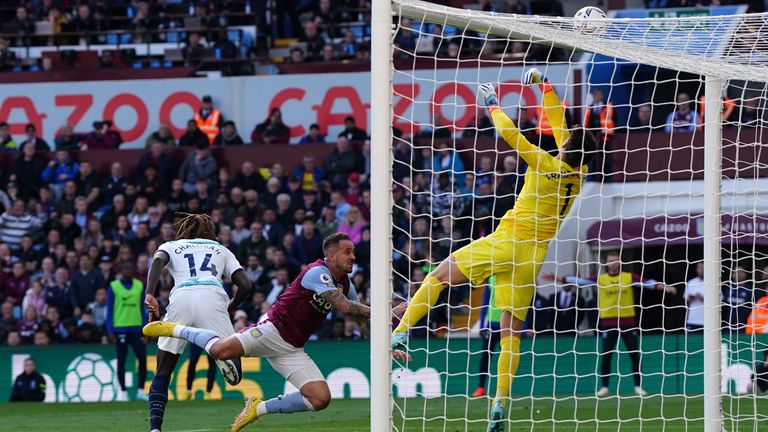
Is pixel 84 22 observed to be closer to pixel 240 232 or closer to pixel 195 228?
pixel 240 232

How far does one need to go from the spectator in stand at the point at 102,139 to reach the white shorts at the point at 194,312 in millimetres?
12711

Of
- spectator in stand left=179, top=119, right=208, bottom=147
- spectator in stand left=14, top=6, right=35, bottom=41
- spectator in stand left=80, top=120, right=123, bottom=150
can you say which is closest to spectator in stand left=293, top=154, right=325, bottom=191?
spectator in stand left=179, top=119, right=208, bottom=147

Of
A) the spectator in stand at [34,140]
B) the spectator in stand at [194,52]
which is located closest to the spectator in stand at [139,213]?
the spectator in stand at [34,140]

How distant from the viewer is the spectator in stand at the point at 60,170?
21438 mm

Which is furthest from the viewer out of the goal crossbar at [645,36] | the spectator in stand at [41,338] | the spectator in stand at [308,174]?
the spectator in stand at [308,174]

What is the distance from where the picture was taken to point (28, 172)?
70.7ft

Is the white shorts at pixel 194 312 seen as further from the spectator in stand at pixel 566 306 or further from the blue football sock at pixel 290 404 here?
the spectator in stand at pixel 566 306

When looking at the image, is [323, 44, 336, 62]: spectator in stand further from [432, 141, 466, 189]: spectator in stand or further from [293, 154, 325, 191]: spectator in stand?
[432, 141, 466, 189]: spectator in stand

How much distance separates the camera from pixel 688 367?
54.7 feet

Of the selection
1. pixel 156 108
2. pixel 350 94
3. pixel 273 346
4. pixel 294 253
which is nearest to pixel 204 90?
pixel 156 108

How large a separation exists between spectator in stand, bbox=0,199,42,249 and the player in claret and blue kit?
12205 millimetres

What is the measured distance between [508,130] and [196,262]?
109 inches

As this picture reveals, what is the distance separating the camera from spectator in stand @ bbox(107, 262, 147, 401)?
674 inches

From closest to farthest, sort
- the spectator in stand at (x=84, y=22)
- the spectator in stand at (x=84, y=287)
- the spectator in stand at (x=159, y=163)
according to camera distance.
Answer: the spectator in stand at (x=84, y=287), the spectator in stand at (x=159, y=163), the spectator in stand at (x=84, y=22)
